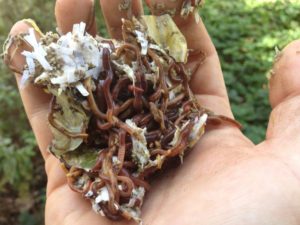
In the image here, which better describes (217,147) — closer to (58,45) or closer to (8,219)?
(58,45)

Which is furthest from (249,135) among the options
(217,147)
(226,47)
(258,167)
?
(258,167)

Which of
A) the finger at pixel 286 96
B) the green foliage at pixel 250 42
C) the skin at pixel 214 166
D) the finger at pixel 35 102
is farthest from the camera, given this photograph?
the green foliage at pixel 250 42

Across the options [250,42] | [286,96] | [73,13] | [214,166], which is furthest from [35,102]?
[250,42]

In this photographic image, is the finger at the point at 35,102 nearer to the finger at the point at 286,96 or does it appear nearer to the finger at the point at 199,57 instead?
the finger at the point at 199,57

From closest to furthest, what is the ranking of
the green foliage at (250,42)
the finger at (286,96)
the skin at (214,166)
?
the skin at (214,166)
the finger at (286,96)
the green foliage at (250,42)

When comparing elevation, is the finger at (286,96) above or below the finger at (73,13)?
below

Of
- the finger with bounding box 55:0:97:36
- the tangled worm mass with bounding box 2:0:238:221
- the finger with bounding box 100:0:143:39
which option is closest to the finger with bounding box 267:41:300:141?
the tangled worm mass with bounding box 2:0:238:221

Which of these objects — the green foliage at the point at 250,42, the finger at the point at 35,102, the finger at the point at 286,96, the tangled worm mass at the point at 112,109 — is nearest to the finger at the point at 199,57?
the tangled worm mass at the point at 112,109

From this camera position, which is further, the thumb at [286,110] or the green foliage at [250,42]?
the green foliage at [250,42]

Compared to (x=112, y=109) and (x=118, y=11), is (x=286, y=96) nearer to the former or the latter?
(x=112, y=109)
